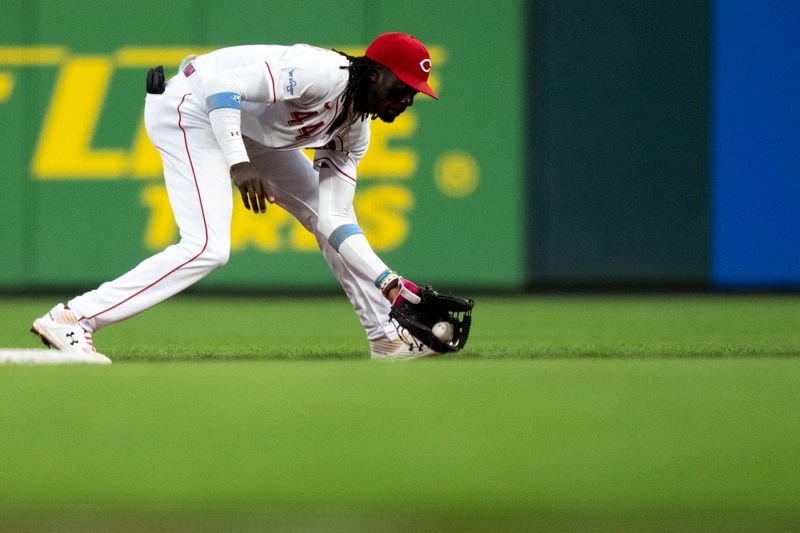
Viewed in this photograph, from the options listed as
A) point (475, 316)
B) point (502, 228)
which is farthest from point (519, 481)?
point (502, 228)

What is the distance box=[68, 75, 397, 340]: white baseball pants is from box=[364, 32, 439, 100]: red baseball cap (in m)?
0.80

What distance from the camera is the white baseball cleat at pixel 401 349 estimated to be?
206 inches

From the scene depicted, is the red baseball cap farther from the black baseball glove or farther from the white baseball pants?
the black baseball glove

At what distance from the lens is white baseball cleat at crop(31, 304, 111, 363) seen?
4.64m

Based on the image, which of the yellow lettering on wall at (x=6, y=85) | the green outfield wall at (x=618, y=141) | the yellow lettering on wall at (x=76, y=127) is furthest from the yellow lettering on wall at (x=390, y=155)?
Result: the yellow lettering on wall at (x=6, y=85)

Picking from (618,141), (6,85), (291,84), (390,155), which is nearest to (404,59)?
A: (291,84)

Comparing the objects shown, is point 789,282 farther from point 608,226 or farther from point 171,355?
point 171,355

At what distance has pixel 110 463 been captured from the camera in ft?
8.61

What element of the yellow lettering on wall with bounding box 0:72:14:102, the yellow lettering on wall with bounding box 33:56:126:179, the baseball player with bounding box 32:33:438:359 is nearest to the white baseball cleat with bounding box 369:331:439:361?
the baseball player with bounding box 32:33:438:359

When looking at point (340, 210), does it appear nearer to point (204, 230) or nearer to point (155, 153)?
point (204, 230)

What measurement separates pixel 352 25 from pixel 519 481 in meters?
7.44

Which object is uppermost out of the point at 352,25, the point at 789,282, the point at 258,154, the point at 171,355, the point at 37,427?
the point at 352,25

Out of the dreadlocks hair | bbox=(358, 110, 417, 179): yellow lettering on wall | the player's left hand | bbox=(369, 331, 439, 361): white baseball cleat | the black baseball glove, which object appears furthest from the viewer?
bbox=(358, 110, 417, 179): yellow lettering on wall

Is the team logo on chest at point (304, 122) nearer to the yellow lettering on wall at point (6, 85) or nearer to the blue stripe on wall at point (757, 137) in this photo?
the yellow lettering on wall at point (6, 85)
